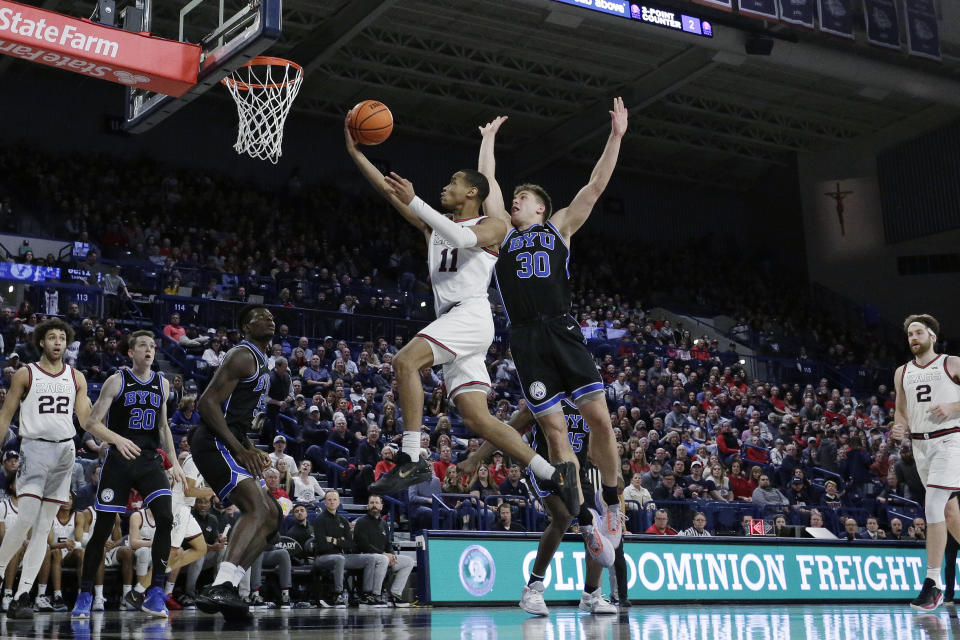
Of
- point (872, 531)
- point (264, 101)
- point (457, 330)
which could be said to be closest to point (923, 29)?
point (872, 531)

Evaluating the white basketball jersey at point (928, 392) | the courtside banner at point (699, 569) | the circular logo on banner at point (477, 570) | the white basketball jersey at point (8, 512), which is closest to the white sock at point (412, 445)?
the courtside banner at point (699, 569)

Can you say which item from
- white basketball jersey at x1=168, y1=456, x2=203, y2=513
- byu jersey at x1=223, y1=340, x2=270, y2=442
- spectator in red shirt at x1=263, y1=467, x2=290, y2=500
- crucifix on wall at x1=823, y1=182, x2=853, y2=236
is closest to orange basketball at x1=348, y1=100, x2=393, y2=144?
byu jersey at x1=223, y1=340, x2=270, y2=442

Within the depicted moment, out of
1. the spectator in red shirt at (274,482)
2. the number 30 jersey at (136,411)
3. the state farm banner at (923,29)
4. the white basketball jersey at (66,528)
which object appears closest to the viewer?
the number 30 jersey at (136,411)

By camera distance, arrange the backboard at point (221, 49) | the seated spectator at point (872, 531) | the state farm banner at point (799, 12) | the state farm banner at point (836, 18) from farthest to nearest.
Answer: the state farm banner at point (836, 18), the state farm banner at point (799, 12), the seated spectator at point (872, 531), the backboard at point (221, 49)

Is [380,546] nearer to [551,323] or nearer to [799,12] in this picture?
[551,323]

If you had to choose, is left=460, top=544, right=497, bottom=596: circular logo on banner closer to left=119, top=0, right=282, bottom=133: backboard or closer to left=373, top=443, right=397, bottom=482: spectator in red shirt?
left=373, top=443, right=397, bottom=482: spectator in red shirt

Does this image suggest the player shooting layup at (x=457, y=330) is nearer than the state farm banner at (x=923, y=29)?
Yes

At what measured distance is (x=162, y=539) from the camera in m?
7.75

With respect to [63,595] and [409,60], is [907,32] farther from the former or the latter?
[63,595]

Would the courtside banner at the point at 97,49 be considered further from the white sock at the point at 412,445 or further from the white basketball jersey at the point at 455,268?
the white sock at the point at 412,445

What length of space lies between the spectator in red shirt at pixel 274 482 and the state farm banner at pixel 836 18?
16.1m

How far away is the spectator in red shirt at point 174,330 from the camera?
17.4 meters

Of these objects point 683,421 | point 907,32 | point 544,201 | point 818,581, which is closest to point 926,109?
point 907,32

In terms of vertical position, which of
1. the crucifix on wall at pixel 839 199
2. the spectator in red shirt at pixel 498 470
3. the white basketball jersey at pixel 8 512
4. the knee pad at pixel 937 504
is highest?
the crucifix on wall at pixel 839 199
